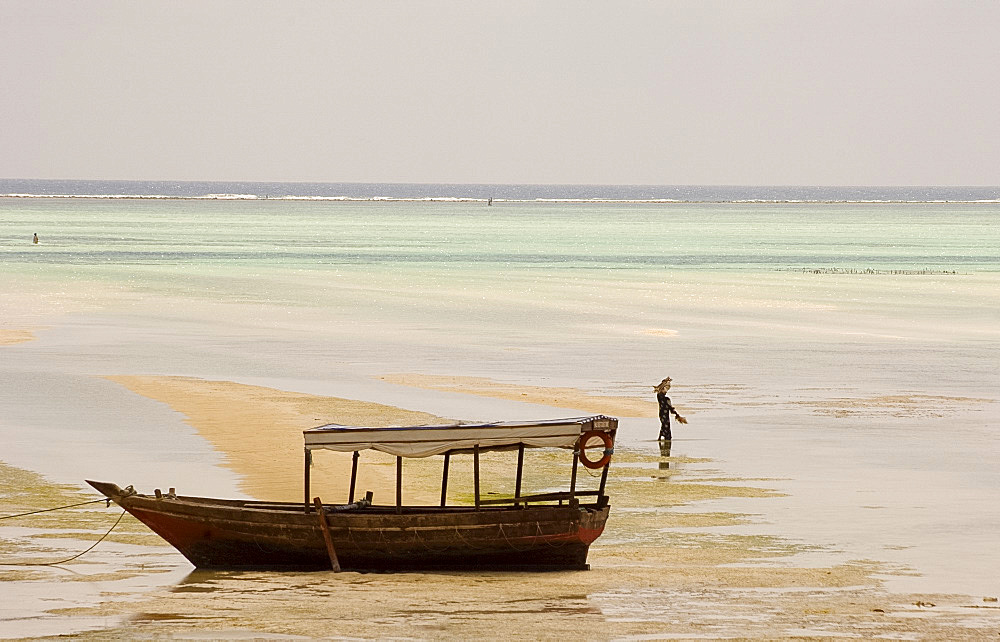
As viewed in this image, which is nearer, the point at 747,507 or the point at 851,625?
the point at 851,625

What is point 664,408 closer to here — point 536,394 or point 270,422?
point 536,394

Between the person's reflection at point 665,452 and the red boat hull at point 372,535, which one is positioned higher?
the red boat hull at point 372,535

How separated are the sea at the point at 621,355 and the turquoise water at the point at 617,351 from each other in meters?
0.11

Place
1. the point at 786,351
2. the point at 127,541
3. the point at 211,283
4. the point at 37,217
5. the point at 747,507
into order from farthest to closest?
the point at 37,217, the point at 211,283, the point at 786,351, the point at 747,507, the point at 127,541

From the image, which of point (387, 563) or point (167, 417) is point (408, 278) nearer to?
point (167, 417)

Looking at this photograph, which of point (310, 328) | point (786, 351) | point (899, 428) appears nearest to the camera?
point (899, 428)

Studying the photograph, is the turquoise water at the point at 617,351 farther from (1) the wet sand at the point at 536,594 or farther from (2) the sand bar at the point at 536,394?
(1) the wet sand at the point at 536,594

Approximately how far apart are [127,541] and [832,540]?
9.96 m

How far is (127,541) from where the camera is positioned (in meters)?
20.5

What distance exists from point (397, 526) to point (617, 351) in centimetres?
2688

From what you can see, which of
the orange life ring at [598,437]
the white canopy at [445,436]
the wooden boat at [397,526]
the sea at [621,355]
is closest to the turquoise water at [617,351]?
the sea at [621,355]

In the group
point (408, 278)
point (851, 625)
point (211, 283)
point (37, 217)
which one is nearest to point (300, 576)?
point (851, 625)

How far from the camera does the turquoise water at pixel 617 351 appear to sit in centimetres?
2525

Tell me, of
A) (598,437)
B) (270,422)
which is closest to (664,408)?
(270,422)
